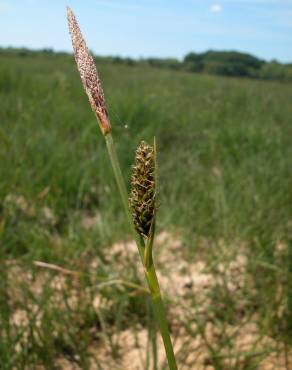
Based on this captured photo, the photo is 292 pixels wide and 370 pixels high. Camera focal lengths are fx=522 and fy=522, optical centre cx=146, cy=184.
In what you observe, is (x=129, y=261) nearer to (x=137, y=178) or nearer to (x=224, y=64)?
(x=137, y=178)

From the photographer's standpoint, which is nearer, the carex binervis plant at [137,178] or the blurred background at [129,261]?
the carex binervis plant at [137,178]

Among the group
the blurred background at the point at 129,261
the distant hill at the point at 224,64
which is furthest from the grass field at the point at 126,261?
the distant hill at the point at 224,64

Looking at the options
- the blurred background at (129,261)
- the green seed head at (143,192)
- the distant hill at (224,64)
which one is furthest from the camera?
the distant hill at (224,64)

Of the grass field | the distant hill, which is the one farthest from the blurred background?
the distant hill

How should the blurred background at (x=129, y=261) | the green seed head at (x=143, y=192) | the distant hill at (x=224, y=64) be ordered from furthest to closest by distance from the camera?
1. the distant hill at (x=224, y=64)
2. the blurred background at (x=129, y=261)
3. the green seed head at (x=143, y=192)

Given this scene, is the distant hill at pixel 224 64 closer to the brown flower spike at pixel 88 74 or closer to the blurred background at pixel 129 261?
the blurred background at pixel 129 261

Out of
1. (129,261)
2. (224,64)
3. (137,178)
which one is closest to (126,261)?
(129,261)

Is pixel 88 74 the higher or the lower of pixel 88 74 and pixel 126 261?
the higher

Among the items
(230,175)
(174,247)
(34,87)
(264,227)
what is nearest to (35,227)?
(174,247)
